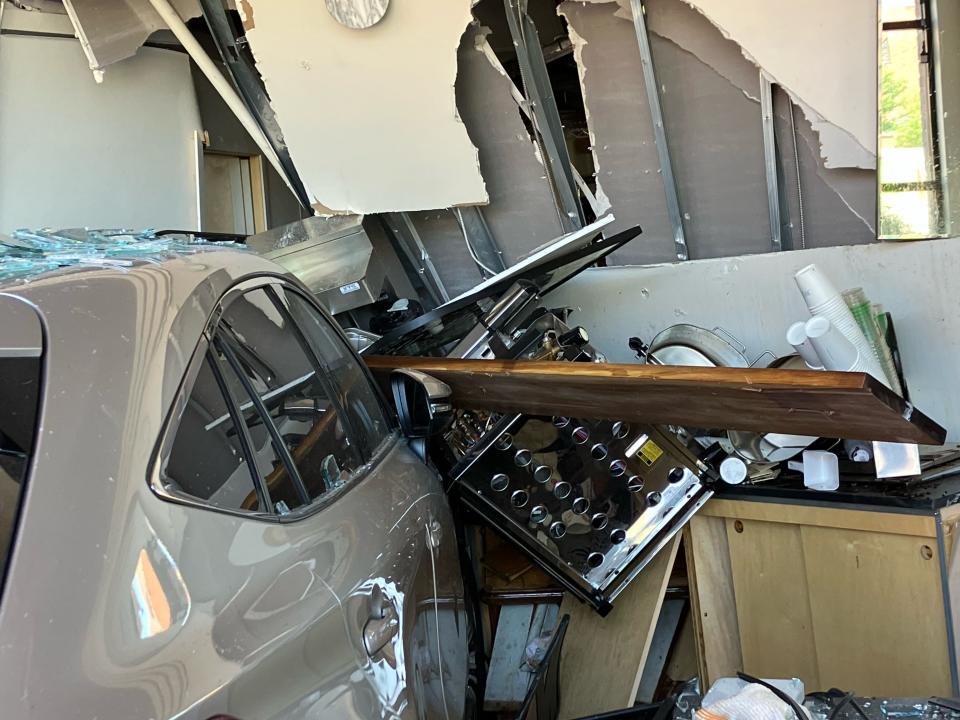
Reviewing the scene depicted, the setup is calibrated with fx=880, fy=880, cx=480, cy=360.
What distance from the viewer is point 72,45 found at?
4.32 m

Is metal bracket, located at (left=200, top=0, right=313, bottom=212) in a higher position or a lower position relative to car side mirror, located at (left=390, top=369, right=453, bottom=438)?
higher

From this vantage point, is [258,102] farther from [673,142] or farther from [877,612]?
[877,612]

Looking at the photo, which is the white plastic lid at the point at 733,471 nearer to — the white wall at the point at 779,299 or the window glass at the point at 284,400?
the white wall at the point at 779,299

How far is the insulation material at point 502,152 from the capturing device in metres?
3.94

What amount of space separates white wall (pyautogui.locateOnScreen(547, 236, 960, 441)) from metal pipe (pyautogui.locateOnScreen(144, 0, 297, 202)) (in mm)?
1648

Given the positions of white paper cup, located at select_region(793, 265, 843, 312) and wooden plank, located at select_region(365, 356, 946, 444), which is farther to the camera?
white paper cup, located at select_region(793, 265, 843, 312)

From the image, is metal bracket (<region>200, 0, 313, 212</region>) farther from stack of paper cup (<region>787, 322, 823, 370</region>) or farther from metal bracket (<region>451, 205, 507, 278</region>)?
stack of paper cup (<region>787, 322, 823, 370</region>)

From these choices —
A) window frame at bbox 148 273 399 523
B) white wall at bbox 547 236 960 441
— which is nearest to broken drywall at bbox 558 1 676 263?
white wall at bbox 547 236 960 441

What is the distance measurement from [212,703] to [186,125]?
14.1 feet

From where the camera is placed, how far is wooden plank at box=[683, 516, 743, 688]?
113 inches

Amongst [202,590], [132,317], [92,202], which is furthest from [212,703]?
[92,202]

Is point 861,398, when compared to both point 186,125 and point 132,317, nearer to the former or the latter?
point 132,317

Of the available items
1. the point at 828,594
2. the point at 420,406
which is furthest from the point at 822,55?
the point at 420,406

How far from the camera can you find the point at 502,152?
412 cm
